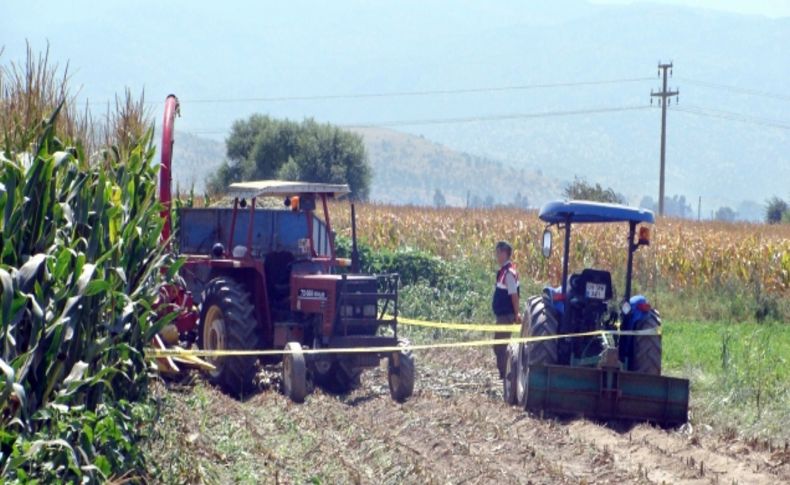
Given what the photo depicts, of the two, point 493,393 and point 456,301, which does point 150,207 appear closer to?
point 493,393

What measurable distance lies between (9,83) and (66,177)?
0.79 m

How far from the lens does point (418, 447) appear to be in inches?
398

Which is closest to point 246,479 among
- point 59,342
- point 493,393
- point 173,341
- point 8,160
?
point 59,342

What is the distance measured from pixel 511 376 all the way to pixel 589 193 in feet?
73.3

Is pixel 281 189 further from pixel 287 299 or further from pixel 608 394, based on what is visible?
pixel 608 394

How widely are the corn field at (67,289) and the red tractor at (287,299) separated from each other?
389 centimetres

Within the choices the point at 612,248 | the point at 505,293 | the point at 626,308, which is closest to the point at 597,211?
the point at 626,308

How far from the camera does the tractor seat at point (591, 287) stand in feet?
39.4

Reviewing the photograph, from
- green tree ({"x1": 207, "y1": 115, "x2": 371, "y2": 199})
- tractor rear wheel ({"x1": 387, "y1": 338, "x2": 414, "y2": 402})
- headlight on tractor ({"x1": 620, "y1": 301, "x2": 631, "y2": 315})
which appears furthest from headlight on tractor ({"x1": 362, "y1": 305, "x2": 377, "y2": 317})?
green tree ({"x1": 207, "y1": 115, "x2": 371, "y2": 199})

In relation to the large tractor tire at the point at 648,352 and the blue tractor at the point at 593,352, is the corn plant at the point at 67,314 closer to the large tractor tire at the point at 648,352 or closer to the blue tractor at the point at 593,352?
the blue tractor at the point at 593,352

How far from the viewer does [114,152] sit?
30.2 feet

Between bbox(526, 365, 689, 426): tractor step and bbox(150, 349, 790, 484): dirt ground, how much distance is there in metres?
0.18

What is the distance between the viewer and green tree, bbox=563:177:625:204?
111 ft

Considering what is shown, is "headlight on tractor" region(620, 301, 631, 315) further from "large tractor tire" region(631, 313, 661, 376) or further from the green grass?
the green grass
